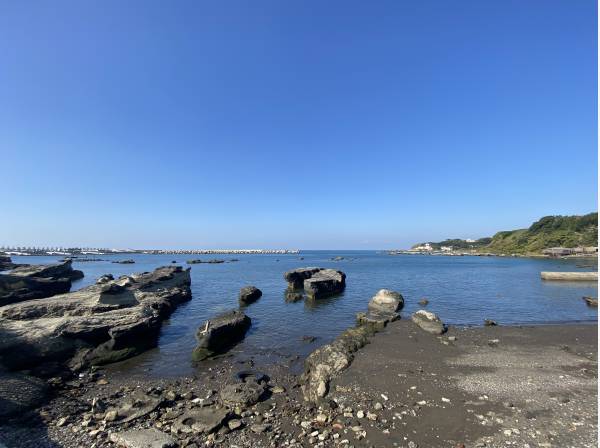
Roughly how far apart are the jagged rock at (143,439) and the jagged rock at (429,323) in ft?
65.3

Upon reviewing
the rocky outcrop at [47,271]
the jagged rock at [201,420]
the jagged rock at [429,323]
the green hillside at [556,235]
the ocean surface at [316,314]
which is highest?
the green hillside at [556,235]

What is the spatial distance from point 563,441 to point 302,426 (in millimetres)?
8610

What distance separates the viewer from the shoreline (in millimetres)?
10227

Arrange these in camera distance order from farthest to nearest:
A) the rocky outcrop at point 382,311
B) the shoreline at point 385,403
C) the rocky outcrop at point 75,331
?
the rocky outcrop at point 382,311 < the rocky outcrop at point 75,331 < the shoreline at point 385,403

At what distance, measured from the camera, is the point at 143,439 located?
1027cm

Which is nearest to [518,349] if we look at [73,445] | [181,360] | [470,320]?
[470,320]

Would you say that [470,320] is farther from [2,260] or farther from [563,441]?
[2,260]

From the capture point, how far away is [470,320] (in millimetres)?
28281

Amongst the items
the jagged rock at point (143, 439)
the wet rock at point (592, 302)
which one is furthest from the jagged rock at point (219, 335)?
the wet rock at point (592, 302)

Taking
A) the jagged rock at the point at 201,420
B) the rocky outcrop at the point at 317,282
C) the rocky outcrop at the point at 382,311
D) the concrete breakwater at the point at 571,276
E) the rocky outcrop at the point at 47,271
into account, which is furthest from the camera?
the concrete breakwater at the point at 571,276

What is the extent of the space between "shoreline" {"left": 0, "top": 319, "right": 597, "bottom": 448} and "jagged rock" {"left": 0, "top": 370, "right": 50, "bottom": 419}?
57cm

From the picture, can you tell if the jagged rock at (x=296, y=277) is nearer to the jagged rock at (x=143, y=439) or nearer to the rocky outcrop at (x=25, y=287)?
the rocky outcrop at (x=25, y=287)

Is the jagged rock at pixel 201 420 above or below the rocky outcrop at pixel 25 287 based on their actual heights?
below

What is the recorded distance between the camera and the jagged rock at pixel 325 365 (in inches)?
542
